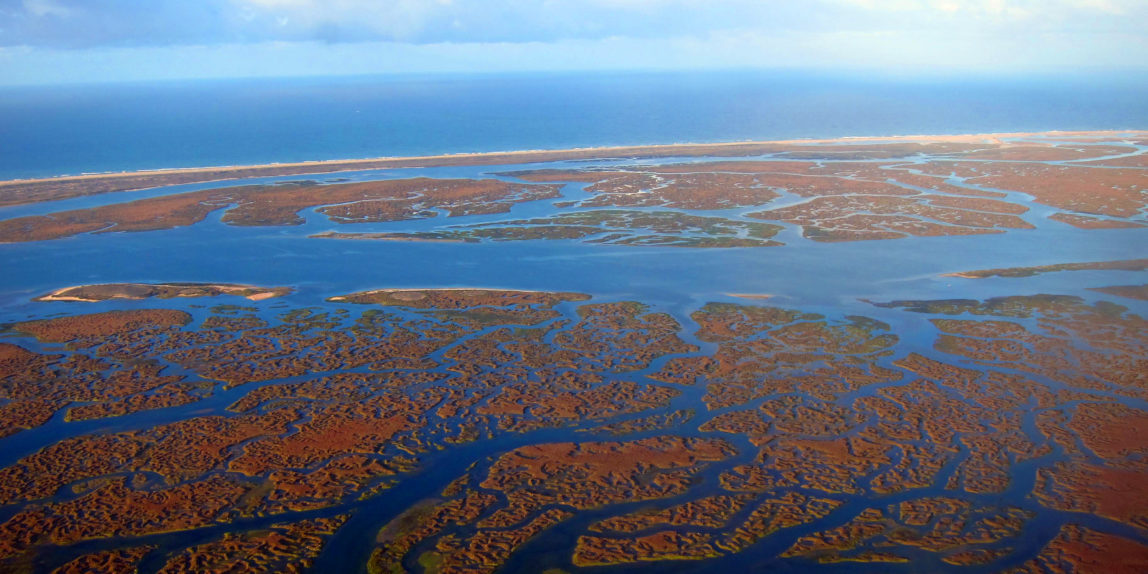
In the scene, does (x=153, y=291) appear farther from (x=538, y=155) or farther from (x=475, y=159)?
(x=538, y=155)

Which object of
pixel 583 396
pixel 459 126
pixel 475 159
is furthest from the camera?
pixel 459 126

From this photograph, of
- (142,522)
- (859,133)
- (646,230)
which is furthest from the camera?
A: (859,133)

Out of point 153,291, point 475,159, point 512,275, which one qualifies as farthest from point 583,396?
point 475,159

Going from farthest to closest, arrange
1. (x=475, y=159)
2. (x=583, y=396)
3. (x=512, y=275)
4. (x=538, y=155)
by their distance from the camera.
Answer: (x=538, y=155), (x=475, y=159), (x=512, y=275), (x=583, y=396)

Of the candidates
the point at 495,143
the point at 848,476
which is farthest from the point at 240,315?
the point at 495,143

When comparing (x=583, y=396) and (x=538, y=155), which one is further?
(x=538, y=155)

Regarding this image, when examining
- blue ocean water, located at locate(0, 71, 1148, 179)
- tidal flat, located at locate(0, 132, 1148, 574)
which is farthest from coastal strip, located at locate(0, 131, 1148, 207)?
tidal flat, located at locate(0, 132, 1148, 574)

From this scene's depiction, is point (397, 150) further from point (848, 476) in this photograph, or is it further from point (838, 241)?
point (848, 476)

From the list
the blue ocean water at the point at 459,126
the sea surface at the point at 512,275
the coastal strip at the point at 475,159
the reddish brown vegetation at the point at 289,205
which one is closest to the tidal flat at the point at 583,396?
the sea surface at the point at 512,275

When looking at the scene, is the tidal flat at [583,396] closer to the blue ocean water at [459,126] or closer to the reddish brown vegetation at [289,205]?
the reddish brown vegetation at [289,205]
